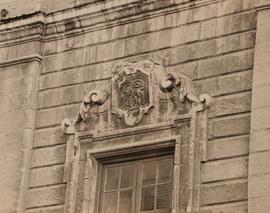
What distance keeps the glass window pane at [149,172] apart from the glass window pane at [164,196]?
0.22 m

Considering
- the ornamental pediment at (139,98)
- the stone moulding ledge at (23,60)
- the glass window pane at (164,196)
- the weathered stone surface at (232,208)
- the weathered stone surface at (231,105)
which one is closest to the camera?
the weathered stone surface at (232,208)

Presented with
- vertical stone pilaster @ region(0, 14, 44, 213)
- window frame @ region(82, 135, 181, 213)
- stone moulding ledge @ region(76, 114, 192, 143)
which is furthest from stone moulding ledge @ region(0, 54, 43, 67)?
window frame @ region(82, 135, 181, 213)

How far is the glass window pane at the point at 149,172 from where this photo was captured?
1622 cm

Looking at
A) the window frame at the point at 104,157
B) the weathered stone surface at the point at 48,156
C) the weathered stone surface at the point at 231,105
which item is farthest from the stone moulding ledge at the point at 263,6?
the weathered stone surface at the point at 48,156

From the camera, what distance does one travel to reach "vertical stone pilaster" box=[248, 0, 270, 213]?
14617 millimetres

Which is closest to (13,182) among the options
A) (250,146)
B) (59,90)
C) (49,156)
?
(49,156)

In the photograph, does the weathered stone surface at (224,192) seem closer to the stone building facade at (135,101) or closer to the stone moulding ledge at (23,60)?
the stone building facade at (135,101)

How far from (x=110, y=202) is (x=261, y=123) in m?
3.04

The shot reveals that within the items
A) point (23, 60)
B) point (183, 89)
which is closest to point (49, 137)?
point (23, 60)

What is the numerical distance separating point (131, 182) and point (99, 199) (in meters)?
0.62

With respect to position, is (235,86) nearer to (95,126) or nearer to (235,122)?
(235,122)

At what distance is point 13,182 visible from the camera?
1723cm

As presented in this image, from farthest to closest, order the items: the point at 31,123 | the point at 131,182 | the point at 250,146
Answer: the point at 31,123
the point at 131,182
the point at 250,146

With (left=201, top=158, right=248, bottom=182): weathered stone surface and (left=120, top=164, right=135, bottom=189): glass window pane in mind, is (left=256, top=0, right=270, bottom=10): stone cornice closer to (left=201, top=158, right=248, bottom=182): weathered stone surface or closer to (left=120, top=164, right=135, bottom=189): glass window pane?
(left=201, top=158, right=248, bottom=182): weathered stone surface
